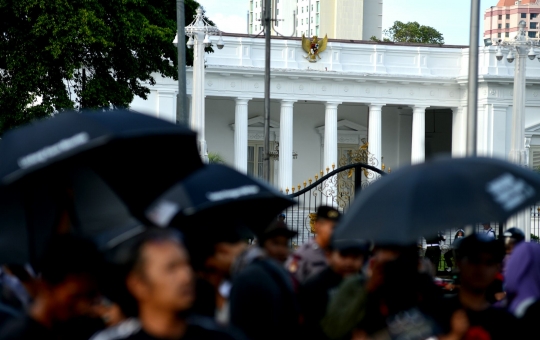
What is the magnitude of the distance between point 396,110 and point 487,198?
4648 cm

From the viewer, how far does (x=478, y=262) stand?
4.92m

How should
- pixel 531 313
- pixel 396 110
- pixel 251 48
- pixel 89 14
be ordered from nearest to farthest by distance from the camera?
pixel 531 313
pixel 89 14
pixel 251 48
pixel 396 110

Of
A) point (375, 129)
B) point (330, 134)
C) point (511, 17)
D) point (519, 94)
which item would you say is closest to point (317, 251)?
point (519, 94)

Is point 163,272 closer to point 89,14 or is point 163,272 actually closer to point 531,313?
point 531,313

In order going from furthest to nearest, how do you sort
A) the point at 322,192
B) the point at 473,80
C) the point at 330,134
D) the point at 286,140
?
the point at 330,134 → the point at 286,140 → the point at 322,192 → the point at 473,80

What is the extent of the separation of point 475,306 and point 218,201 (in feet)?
5.58

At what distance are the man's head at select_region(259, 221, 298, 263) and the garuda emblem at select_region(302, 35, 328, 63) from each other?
38556 millimetres

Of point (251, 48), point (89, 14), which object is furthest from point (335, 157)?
point (89, 14)

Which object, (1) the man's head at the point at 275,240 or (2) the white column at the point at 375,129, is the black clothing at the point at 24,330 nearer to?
(1) the man's head at the point at 275,240

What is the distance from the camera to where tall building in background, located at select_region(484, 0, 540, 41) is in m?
174

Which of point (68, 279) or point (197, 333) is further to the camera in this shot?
point (68, 279)

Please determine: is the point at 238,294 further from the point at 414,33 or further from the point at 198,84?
the point at 414,33

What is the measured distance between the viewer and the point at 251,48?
1763 inches

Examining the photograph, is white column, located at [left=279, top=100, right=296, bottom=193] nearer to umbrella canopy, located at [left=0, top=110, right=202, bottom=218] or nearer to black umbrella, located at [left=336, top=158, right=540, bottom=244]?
umbrella canopy, located at [left=0, top=110, right=202, bottom=218]
